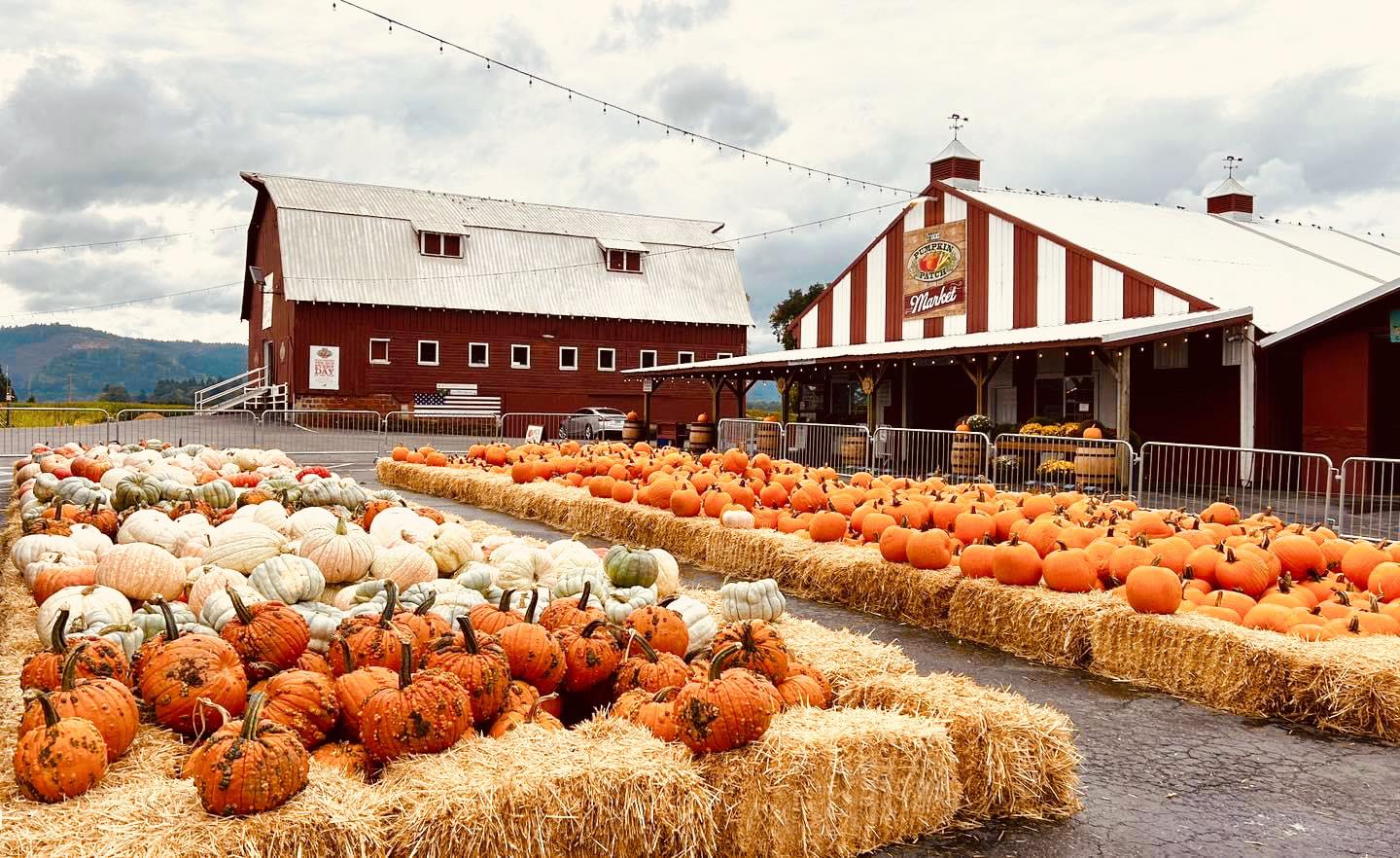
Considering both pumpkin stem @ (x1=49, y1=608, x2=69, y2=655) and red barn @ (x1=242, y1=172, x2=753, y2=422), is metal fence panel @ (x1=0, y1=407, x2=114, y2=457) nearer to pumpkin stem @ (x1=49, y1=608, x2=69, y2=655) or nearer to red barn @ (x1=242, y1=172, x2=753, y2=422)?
red barn @ (x1=242, y1=172, x2=753, y2=422)

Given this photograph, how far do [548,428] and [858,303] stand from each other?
13.9m

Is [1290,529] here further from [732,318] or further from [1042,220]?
[732,318]

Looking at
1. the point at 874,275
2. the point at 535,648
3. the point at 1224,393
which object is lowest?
the point at 535,648

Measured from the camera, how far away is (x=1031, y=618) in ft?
21.7

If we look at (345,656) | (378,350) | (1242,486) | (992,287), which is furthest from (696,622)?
(378,350)

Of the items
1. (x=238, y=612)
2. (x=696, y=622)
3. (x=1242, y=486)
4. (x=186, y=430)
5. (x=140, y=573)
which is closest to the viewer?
(x=238, y=612)

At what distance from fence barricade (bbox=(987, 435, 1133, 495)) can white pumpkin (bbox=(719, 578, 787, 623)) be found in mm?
10537

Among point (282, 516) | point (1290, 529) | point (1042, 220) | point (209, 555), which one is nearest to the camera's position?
point (209, 555)

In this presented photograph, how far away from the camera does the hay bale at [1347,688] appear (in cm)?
511

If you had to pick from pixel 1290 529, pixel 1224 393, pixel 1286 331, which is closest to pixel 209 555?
pixel 1290 529

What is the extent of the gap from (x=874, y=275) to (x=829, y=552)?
20.7 meters

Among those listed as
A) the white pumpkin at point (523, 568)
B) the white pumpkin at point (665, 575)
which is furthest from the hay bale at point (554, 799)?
the white pumpkin at point (665, 575)

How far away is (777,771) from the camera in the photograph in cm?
341

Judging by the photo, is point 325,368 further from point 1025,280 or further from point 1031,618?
point 1031,618
